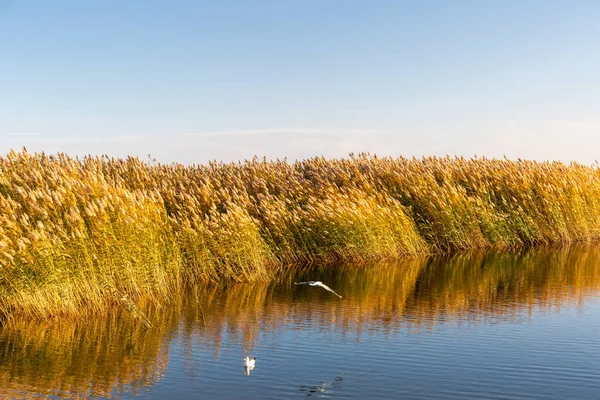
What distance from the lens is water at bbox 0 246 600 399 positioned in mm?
7430

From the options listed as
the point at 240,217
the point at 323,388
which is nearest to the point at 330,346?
the point at 323,388

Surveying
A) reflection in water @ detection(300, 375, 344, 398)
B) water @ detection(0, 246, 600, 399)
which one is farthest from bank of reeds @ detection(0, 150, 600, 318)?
reflection in water @ detection(300, 375, 344, 398)

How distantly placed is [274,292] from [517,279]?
4745 mm

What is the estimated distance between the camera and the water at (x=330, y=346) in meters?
7.43

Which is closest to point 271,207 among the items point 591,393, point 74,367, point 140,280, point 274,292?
point 274,292

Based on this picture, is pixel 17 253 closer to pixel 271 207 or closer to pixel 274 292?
pixel 274 292

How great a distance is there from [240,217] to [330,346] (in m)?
5.46

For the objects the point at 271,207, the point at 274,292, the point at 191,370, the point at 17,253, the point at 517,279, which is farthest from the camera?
the point at 271,207

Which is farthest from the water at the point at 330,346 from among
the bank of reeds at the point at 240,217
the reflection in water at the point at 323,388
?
the bank of reeds at the point at 240,217

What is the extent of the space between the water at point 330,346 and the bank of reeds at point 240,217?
636 mm

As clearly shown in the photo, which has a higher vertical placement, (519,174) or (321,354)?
(519,174)

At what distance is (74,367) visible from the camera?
27.0 feet

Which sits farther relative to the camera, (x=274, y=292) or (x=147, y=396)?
(x=274, y=292)

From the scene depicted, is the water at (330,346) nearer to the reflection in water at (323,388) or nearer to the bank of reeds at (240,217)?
the reflection in water at (323,388)
